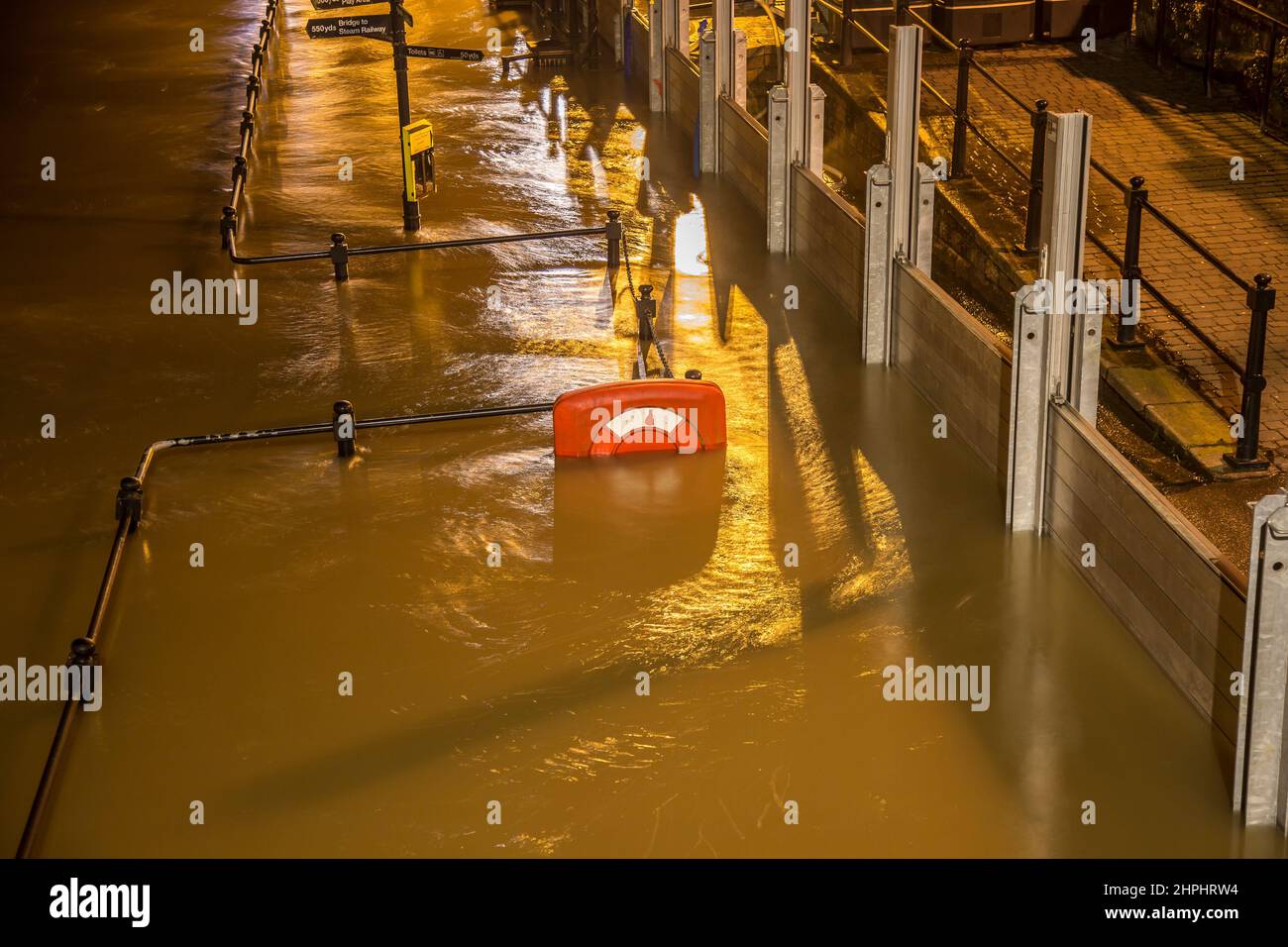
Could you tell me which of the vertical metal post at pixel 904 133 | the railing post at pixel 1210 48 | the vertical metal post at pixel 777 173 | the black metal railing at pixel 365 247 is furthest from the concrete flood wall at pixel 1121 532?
the railing post at pixel 1210 48

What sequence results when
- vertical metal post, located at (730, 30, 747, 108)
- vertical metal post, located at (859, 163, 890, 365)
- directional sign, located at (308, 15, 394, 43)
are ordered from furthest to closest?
vertical metal post, located at (730, 30, 747, 108)
directional sign, located at (308, 15, 394, 43)
vertical metal post, located at (859, 163, 890, 365)

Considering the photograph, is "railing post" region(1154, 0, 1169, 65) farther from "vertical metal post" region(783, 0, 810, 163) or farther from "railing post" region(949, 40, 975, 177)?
"vertical metal post" region(783, 0, 810, 163)

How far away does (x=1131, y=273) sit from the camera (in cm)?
945

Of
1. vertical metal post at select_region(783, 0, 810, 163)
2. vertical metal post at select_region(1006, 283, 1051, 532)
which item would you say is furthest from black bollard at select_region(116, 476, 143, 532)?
vertical metal post at select_region(783, 0, 810, 163)

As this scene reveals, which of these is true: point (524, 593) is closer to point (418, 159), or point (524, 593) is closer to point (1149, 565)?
point (1149, 565)

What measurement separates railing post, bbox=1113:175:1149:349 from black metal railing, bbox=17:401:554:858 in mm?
3548

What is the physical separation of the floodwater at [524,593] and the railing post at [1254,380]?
1.58 meters

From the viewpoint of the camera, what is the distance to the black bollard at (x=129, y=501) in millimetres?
7875

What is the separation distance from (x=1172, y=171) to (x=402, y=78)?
612 cm

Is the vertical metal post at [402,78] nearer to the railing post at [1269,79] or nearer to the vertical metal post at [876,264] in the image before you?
the vertical metal post at [876,264]

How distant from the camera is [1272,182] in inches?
485

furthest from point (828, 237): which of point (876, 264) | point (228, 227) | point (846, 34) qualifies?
point (846, 34)

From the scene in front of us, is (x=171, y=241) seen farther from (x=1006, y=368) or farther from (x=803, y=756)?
(x=803, y=756)

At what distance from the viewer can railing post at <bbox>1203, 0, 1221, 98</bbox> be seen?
536 inches
